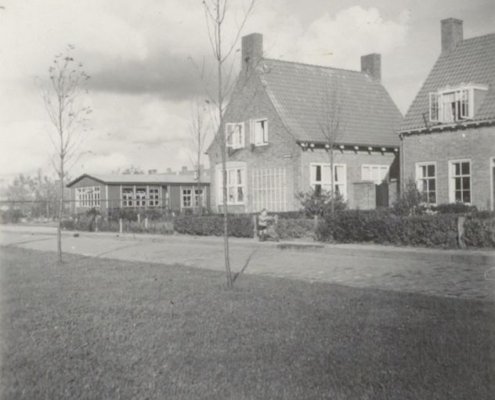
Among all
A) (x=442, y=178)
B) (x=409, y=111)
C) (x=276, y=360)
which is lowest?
(x=276, y=360)

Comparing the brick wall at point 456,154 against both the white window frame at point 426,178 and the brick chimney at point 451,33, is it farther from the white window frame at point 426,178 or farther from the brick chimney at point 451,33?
the brick chimney at point 451,33

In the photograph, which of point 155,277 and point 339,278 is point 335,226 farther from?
point 155,277

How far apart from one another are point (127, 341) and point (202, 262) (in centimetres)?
838

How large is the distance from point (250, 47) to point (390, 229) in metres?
15.6

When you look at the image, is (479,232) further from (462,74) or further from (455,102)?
(462,74)

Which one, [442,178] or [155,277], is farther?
[442,178]

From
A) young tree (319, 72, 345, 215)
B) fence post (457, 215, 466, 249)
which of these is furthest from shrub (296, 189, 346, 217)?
fence post (457, 215, 466, 249)

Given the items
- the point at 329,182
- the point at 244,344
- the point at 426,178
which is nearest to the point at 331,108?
the point at 329,182

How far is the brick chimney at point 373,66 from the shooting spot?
3412 cm

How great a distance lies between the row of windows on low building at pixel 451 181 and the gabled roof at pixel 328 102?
14.4 feet

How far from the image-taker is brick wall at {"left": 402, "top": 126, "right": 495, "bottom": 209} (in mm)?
22375

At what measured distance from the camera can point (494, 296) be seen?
8.55 m

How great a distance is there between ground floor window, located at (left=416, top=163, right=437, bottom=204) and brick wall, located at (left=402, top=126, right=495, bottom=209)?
0.22 m

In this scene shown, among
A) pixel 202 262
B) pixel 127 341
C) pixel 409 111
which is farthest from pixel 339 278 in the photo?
pixel 409 111
